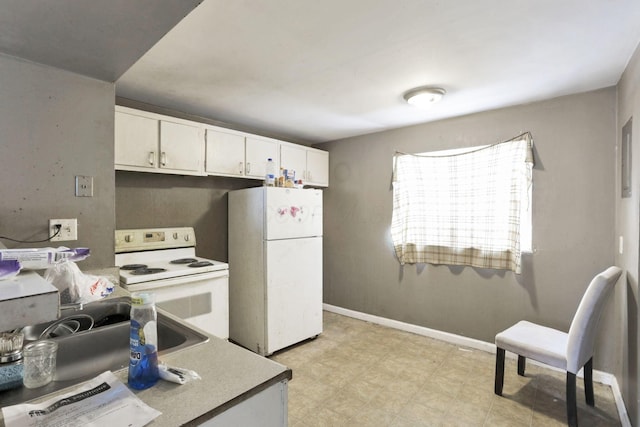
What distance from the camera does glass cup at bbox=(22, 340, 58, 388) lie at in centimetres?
79

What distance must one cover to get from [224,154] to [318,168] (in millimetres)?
1284

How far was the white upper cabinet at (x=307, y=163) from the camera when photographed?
11.2 ft

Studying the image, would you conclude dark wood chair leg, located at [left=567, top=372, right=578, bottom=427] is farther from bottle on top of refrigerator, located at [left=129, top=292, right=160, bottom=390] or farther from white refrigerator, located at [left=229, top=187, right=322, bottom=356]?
bottle on top of refrigerator, located at [left=129, top=292, right=160, bottom=390]

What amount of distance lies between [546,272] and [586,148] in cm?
101

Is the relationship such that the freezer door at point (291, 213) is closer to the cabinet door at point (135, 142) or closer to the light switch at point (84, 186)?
the cabinet door at point (135, 142)

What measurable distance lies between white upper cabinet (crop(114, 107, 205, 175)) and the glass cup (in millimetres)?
1737

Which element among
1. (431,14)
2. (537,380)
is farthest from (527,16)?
(537,380)

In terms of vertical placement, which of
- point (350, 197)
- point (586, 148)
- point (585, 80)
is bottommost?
point (350, 197)

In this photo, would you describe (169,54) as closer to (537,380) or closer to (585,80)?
(585,80)

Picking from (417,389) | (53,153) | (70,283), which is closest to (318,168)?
(417,389)

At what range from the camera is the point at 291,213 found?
2973mm

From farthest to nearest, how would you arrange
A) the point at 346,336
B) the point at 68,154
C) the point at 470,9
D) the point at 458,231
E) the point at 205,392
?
the point at 346,336 < the point at 458,231 < the point at 68,154 < the point at 470,9 < the point at 205,392

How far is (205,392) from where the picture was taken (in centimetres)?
77

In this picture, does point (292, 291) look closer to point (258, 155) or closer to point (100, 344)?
point (258, 155)
